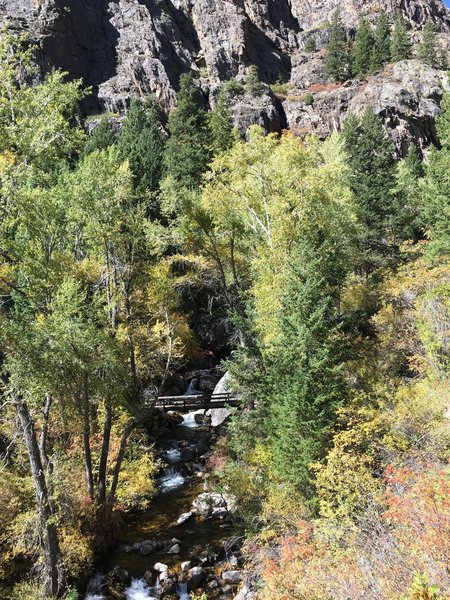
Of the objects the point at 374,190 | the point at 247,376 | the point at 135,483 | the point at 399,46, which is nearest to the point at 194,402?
the point at 135,483

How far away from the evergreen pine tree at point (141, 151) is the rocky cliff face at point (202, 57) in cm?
2030

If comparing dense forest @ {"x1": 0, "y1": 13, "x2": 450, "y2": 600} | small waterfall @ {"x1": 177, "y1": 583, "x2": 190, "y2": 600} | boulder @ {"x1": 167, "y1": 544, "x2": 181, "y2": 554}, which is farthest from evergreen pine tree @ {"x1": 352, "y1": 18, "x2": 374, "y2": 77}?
small waterfall @ {"x1": 177, "y1": 583, "x2": 190, "y2": 600}

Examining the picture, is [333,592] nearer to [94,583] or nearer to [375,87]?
[94,583]

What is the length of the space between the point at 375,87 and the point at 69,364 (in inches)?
2448

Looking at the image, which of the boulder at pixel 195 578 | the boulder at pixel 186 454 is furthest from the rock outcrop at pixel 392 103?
the boulder at pixel 195 578

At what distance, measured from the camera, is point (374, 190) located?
31438 millimetres

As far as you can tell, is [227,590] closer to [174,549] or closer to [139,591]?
[139,591]

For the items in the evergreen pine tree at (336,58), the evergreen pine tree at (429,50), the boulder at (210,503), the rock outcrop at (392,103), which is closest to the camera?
the boulder at (210,503)

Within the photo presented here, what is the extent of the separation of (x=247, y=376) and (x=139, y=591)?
24.2 feet

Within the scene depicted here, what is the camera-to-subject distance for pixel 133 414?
15750 mm

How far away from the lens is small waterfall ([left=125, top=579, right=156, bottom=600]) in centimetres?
1255

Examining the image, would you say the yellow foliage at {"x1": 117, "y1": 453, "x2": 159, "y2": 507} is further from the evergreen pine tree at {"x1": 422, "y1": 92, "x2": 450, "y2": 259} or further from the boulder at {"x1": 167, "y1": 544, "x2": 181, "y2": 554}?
the evergreen pine tree at {"x1": 422, "y1": 92, "x2": 450, "y2": 259}

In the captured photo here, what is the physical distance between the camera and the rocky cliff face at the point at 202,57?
189ft

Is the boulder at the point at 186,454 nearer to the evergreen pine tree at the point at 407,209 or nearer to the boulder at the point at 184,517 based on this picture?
the boulder at the point at 184,517
